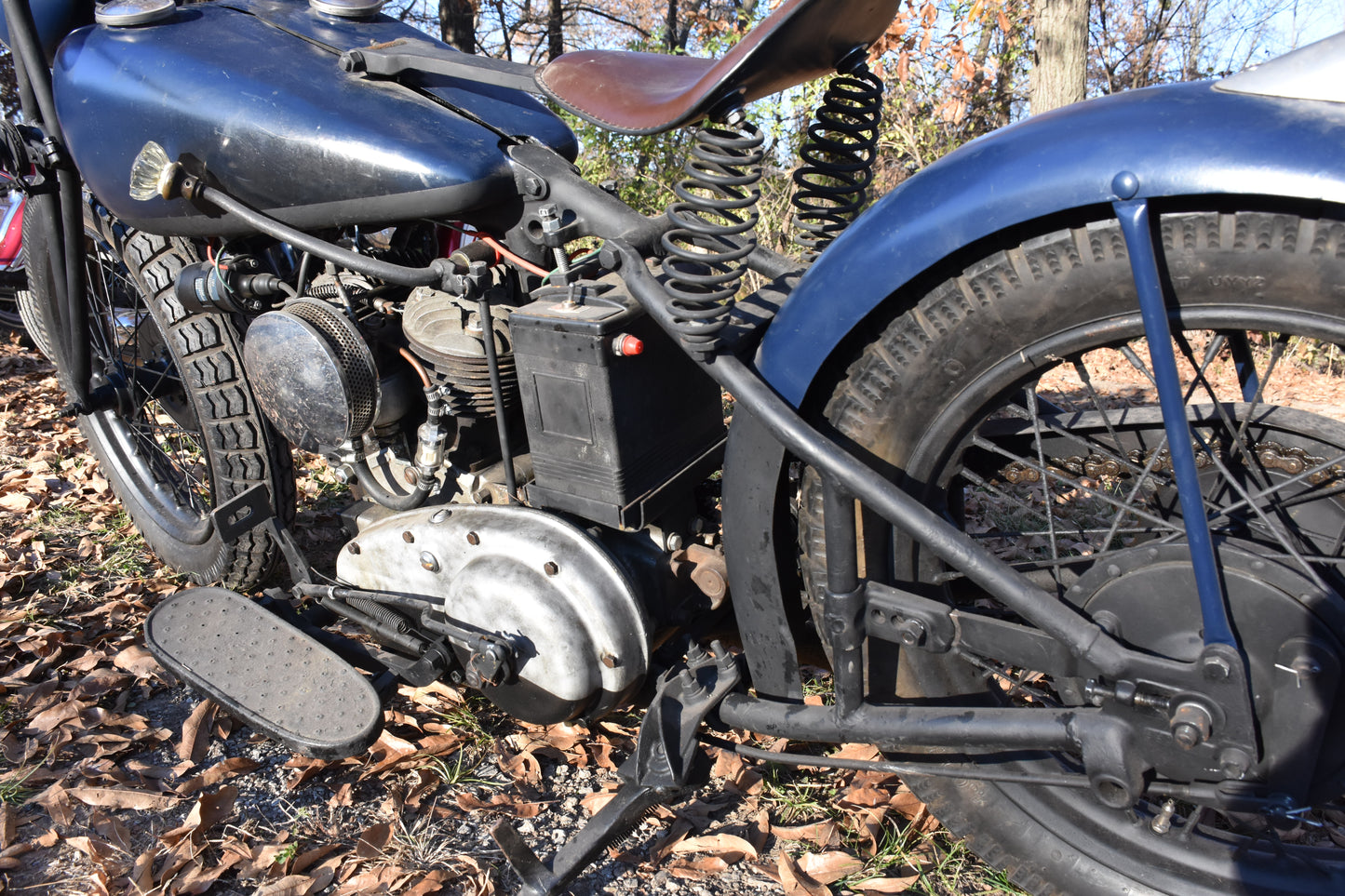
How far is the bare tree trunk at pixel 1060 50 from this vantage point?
19.6 ft

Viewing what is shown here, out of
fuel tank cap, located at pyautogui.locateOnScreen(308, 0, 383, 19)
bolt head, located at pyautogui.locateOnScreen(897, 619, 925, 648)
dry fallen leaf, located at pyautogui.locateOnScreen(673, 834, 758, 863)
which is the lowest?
dry fallen leaf, located at pyautogui.locateOnScreen(673, 834, 758, 863)

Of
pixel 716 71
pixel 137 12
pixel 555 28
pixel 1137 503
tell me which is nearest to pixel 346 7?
pixel 137 12

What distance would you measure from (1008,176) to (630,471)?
92cm

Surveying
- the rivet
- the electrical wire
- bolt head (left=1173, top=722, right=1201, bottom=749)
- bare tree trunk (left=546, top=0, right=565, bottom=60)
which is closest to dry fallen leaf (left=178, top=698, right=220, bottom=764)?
the electrical wire

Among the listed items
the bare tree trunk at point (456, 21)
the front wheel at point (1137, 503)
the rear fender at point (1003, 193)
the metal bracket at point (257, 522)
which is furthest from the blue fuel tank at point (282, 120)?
the bare tree trunk at point (456, 21)

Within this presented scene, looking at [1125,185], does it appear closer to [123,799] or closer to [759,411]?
[759,411]

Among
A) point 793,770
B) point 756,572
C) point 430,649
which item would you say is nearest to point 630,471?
point 756,572

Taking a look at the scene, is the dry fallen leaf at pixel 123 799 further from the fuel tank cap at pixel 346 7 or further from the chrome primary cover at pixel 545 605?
the fuel tank cap at pixel 346 7

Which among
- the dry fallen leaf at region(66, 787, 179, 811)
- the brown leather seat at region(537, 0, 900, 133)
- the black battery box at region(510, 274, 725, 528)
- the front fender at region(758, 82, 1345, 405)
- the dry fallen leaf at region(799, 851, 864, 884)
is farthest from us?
the dry fallen leaf at region(66, 787, 179, 811)

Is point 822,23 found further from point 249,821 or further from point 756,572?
point 249,821

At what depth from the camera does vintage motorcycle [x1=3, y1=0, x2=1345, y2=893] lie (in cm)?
136

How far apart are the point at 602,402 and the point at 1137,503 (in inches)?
43.2

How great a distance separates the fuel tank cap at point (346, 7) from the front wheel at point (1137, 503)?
174 centimetres

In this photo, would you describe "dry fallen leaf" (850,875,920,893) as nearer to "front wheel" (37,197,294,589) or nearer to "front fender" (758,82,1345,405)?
"front fender" (758,82,1345,405)
